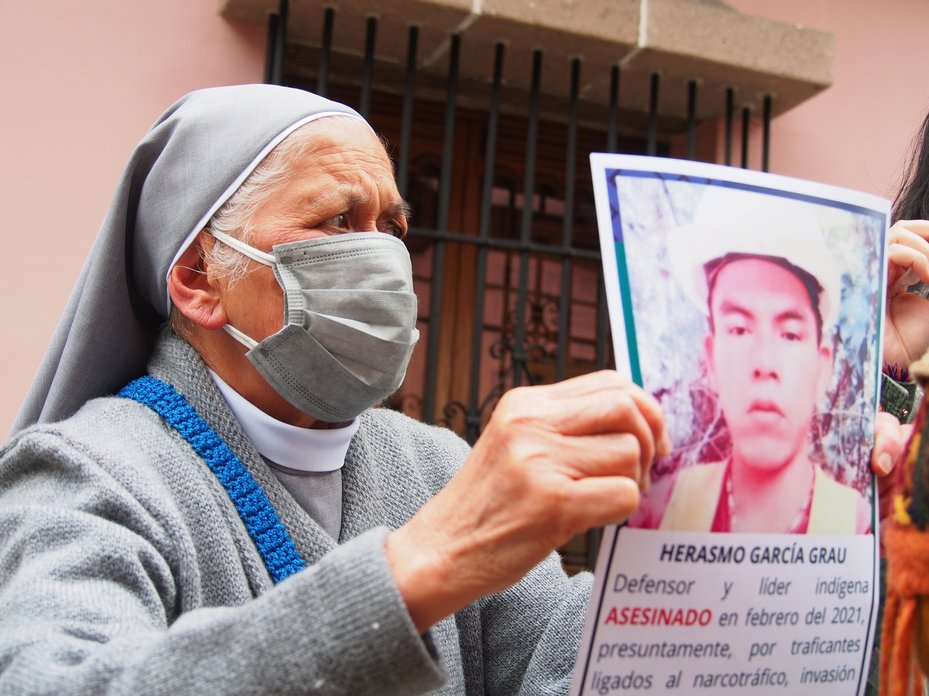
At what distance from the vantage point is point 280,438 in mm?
1553

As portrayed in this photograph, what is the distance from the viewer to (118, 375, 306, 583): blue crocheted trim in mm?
1391

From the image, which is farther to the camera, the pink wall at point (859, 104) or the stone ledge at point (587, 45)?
the pink wall at point (859, 104)

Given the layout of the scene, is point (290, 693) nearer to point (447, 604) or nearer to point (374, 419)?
point (447, 604)

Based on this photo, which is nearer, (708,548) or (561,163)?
(708,548)

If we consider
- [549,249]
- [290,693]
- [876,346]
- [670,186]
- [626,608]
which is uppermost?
[549,249]

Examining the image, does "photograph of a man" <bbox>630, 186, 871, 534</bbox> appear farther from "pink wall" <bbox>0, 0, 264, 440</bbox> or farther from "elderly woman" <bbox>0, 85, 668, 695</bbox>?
"pink wall" <bbox>0, 0, 264, 440</bbox>

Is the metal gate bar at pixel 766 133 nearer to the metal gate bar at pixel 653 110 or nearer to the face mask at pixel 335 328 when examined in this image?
the metal gate bar at pixel 653 110

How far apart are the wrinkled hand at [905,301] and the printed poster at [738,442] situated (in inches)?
11.7

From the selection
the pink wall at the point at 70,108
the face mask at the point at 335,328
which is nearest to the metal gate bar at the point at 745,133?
the pink wall at the point at 70,108

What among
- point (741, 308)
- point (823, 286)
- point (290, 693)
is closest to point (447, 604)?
point (290, 693)

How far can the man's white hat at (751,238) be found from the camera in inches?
41.2

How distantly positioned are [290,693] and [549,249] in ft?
8.43

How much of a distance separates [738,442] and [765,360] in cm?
10

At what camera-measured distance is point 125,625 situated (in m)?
1.06
